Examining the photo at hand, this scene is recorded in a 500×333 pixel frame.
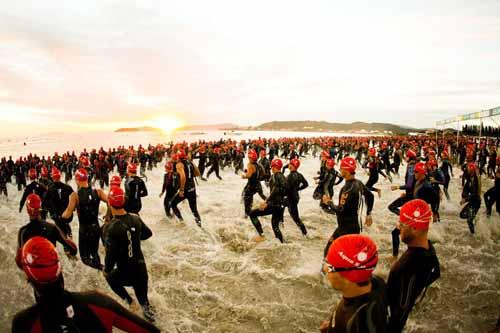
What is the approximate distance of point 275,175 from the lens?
6301mm

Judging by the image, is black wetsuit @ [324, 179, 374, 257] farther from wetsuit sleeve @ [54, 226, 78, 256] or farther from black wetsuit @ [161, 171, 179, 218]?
black wetsuit @ [161, 171, 179, 218]

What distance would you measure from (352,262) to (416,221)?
4.15ft

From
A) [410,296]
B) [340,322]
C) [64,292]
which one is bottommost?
[410,296]

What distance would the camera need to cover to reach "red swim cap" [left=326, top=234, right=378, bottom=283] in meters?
1.74

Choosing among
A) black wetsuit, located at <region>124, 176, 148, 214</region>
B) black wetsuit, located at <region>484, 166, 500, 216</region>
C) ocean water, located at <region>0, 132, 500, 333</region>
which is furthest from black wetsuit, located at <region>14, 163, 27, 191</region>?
black wetsuit, located at <region>484, 166, 500, 216</region>

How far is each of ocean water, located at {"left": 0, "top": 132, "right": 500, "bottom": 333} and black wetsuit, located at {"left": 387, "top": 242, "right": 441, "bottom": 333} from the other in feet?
5.72

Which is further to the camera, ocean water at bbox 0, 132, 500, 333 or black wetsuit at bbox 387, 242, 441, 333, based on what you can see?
ocean water at bbox 0, 132, 500, 333

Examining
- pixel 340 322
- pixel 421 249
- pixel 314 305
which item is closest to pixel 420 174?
pixel 314 305

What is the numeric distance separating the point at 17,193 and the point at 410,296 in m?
18.6

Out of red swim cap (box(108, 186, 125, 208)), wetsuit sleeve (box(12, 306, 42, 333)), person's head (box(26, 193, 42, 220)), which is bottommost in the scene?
wetsuit sleeve (box(12, 306, 42, 333))

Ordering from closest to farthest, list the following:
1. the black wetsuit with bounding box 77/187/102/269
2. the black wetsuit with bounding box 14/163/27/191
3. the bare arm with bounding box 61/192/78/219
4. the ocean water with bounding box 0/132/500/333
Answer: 1. the ocean water with bounding box 0/132/500/333
2. the bare arm with bounding box 61/192/78/219
3. the black wetsuit with bounding box 77/187/102/269
4. the black wetsuit with bounding box 14/163/27/191

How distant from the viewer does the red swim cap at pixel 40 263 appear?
5.57ft

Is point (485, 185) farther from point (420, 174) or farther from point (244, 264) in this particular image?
point (244, 264)

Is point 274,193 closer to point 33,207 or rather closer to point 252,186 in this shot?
point 252,186
